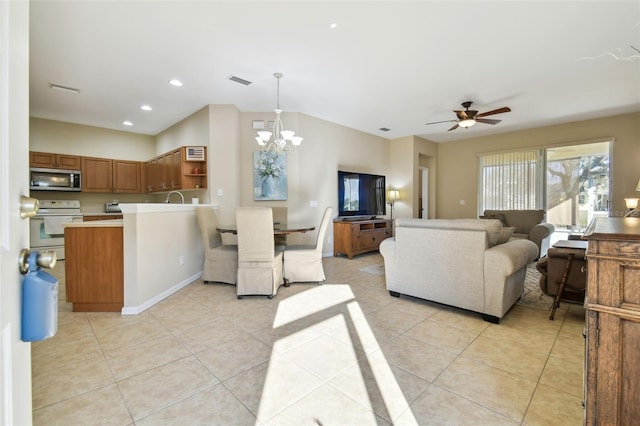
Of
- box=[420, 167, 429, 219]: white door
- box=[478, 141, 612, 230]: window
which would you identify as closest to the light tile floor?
box=[478, 141, 612, 230]: window

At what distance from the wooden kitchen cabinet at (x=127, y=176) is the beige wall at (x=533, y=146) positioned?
296 inches

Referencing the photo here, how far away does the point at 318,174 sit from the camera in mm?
5223

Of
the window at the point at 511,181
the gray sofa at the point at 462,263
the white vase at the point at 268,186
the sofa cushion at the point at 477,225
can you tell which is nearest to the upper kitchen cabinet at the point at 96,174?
the white vase at the point at 268,186

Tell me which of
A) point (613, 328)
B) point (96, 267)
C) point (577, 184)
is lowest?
point (96, 267)

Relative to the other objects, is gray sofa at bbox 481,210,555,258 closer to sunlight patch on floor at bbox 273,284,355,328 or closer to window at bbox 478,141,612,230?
window at bbox 478,141,612,230

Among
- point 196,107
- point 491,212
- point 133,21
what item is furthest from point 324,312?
point 491,212

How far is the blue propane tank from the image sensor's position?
0.60 metres

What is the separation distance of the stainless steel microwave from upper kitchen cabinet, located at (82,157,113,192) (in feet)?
0.42

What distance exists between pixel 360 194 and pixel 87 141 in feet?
19.0

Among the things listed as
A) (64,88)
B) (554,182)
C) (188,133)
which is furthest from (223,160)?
(554,182)

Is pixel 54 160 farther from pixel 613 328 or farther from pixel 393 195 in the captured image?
pixel 613 328

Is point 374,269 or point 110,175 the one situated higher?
point 110,175

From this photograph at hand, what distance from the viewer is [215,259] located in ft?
11.5

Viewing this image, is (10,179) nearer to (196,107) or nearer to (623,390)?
(623,390)
